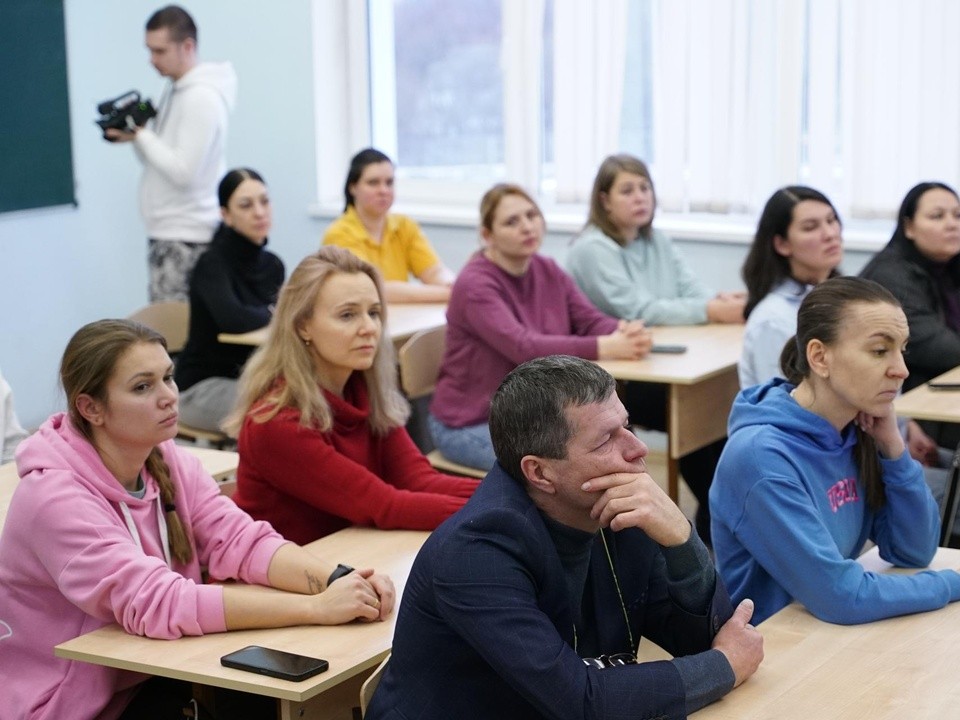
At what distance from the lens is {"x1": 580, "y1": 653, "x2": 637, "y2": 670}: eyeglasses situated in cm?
180

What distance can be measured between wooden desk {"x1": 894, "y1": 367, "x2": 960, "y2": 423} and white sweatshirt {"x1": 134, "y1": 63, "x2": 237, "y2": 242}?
308 centimetres

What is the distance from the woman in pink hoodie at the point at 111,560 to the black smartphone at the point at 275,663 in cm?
15

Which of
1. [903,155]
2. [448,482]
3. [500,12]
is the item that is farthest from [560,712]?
[500,12]

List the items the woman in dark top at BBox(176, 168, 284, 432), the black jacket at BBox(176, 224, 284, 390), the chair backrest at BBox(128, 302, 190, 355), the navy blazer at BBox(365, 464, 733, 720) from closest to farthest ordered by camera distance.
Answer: the navy blazer at BBox(365, 464, 733, 720) < the woman in dark top at BBox(176, 168, 284, 432) < the black jacket at BBox(176, 224, 284, 390) < the chair backrest at BBox(128, 302, 190, 355)

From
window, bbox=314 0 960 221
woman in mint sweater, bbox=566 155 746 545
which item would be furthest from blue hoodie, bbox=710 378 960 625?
window, bbox=314 0 960 221

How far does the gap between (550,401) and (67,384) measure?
37.5 inches

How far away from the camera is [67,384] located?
2287mm

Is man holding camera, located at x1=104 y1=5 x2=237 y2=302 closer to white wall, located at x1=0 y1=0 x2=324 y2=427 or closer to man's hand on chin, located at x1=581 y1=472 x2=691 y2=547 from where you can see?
white wall, located at x1=0 y1=0 x2=324 y2=427

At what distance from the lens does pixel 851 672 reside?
192cm

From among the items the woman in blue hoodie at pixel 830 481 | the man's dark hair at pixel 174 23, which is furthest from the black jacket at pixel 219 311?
the woman in blue hoodie at pixel 830 481

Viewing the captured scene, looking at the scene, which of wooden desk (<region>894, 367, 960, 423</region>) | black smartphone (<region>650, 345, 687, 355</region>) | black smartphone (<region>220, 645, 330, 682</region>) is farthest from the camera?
black smartphone (<region>650, 345, 687, 355</region>)

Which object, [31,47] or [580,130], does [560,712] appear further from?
[31,47]

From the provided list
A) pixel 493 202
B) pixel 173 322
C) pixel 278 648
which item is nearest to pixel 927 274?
pixel 493 202

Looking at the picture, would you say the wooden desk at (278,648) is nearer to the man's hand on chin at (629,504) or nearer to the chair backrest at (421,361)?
the man's hand on chin at (629,504)
